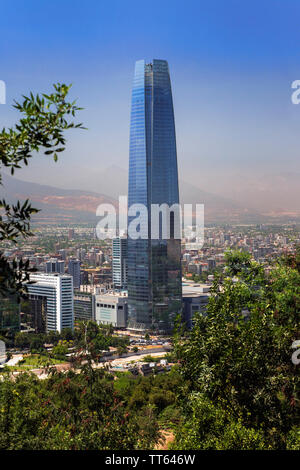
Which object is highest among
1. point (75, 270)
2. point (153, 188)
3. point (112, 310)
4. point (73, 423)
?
point (153, 188)

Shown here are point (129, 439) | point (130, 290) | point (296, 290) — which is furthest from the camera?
point (130, 290)

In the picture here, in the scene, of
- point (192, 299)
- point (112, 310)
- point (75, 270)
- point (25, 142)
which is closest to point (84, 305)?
point (112, 310)

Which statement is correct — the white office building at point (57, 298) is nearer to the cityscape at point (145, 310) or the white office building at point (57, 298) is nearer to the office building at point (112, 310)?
the cityscape at point (145, 310)

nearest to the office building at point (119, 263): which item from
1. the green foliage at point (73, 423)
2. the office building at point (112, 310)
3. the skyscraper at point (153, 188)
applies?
the office building at point (112, 310)

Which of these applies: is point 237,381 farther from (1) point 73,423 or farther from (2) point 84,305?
(2) point 84,305

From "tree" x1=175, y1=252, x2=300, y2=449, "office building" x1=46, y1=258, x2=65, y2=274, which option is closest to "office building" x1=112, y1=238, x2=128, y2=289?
"office building" x1=46, y1=258, x2=65, y2=274
